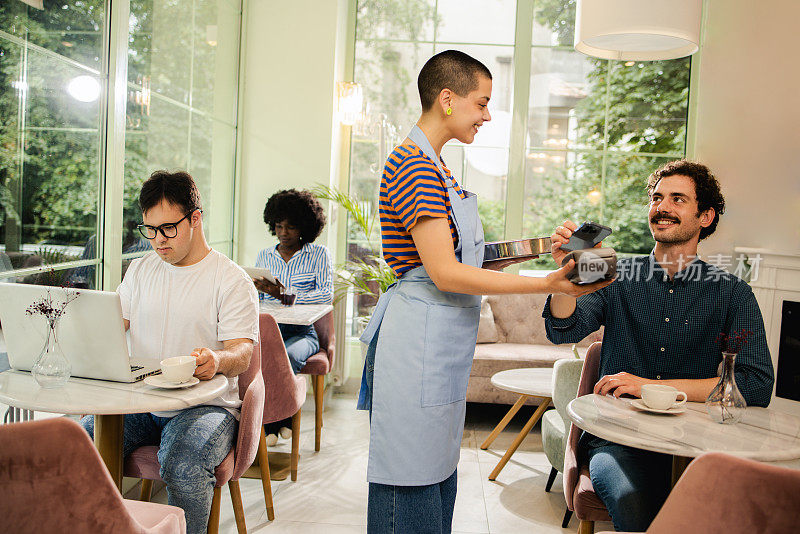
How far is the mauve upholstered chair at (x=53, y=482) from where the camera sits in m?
1.27

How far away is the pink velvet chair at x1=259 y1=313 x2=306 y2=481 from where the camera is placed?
2812 millimetres

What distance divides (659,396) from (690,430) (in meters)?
0.13

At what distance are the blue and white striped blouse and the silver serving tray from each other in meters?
2.43

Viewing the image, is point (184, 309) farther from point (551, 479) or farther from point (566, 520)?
point (551, 479)

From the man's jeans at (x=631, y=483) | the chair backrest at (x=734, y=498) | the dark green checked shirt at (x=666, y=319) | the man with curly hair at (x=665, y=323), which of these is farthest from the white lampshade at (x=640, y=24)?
the chair backrest at (x=734, y=498)

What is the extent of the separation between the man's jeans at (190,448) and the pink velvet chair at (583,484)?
1086 millimetres

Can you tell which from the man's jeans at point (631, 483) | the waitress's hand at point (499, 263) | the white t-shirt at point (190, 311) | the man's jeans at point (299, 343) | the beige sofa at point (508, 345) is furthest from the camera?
the beige sofa at point (508, 345)

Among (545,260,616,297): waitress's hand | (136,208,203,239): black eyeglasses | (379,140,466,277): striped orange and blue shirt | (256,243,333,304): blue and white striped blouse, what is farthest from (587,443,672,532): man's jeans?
(256,243,333,304): blue and white striped blouse

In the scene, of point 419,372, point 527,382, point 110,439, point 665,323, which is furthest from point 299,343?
point 419,372

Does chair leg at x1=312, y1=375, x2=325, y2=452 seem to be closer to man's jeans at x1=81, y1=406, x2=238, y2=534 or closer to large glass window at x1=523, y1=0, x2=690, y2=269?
man's jeans at x1=81, y1=406, x2=238, y2=534

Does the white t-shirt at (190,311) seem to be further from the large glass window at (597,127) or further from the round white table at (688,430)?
the large glass window at (597,127)

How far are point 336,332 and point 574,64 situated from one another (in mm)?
2630

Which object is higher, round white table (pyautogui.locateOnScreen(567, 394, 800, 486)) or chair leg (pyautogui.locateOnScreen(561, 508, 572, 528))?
round white table (pyautogui.locateOnScreen(567, 394, 800, 486))

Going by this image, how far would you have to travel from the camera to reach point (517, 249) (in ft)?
5.57
